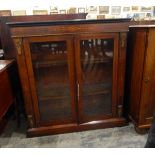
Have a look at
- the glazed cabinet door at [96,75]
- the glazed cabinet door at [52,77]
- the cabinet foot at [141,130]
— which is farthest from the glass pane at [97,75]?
the cabinet foot at [141,130]

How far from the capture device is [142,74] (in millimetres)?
1568

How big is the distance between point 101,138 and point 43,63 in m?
1.00

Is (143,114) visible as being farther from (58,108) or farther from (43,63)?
(43,63)

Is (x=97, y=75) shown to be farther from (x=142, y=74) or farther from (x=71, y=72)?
(x=142, y=74)

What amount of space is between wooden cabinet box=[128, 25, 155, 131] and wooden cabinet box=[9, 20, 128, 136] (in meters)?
0.12

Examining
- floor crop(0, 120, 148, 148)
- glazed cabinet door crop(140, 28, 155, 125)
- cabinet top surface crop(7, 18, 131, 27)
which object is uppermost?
cabinet top surface crop(7, 18, 131, 27)

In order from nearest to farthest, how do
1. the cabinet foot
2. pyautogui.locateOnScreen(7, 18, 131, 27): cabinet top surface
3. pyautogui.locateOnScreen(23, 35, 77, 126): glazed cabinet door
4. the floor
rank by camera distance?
pyautogui.locateOnScreen(7, 18, 131, 27): cabinet top surface < pyautogui.locateOnScreen(23, 35, 77, 126): glazed cabinet door < the floor < the cabinet foot

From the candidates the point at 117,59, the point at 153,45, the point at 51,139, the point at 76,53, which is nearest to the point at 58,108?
the point at 51,139

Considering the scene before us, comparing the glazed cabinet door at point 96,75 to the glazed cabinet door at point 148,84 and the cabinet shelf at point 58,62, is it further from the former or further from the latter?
the glazed cabinet door at point 148,84

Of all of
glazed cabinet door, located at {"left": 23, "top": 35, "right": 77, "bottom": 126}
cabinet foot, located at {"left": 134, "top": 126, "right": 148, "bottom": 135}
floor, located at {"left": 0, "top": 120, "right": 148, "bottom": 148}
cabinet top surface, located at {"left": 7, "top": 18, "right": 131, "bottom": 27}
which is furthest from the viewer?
cabinet foot, located at {"left": 134, "top": 126, "right": 148, "bottom": 135}

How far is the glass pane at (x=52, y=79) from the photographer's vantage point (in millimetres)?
1593

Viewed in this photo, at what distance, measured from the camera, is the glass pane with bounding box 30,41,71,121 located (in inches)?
62.7

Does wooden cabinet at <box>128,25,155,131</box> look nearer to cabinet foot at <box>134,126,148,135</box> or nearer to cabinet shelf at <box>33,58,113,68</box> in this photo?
cabinet foot at <box>134,126,148,135</box>

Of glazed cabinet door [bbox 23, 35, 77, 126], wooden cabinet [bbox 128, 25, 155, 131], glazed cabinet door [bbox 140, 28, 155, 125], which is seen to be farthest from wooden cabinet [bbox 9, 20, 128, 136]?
glazed cabinet door [bbox 140, 28, 155, 125]
